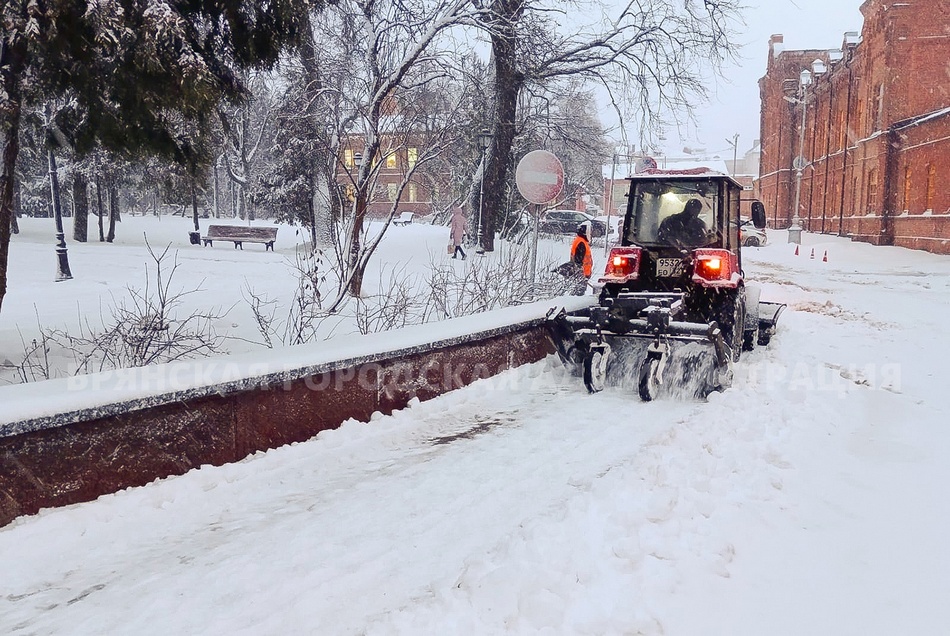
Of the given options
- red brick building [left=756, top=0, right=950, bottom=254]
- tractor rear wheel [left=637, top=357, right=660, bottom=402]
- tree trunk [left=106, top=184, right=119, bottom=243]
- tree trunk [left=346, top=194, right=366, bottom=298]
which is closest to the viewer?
tractor rear wheel [left=637, top=357, right=660, bottom=402]

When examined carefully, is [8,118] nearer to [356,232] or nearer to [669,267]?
[356,232]

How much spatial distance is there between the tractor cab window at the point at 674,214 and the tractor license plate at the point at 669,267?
0.84 feet

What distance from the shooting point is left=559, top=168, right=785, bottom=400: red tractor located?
6723 mm

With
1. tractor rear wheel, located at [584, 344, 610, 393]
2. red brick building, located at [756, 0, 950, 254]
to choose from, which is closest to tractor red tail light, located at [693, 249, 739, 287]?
tractor rear wheel, located at [584, 344, 610, 393]

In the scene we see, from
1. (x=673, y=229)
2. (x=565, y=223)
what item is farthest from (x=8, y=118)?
(x=565, y=223)

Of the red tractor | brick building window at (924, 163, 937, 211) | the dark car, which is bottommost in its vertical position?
the red tractor

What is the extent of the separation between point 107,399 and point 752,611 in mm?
3606

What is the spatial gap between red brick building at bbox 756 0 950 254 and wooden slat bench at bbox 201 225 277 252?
27.1 m

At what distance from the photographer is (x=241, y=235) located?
2841 centimetres

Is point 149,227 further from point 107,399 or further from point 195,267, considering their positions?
point 107,399

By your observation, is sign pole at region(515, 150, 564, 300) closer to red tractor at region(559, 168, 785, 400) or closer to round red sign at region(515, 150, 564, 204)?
round red sign at region(515, 150, 564, 204)

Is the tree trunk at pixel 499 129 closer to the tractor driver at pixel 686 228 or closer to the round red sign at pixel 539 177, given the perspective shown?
the round red sign at pixel 539 177

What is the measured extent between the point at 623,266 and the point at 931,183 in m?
27.3

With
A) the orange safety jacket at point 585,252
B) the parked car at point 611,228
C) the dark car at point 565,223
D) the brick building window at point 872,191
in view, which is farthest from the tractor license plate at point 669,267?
the brick building window at point 872,191
